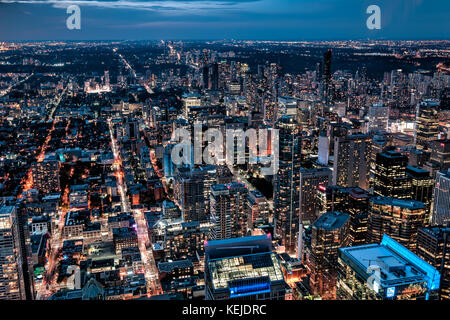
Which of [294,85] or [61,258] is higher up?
[294,85]

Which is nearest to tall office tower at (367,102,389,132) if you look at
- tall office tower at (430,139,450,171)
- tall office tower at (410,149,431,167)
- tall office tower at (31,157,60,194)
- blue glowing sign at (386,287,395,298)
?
tall office tower at (410,149,431,167)

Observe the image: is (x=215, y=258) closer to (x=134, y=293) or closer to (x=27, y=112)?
(x=134, y=293)

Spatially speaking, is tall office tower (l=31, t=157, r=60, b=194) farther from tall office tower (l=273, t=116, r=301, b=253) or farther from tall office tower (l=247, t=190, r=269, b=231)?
tall office tower (l=273, t=116, r=301, b=253)

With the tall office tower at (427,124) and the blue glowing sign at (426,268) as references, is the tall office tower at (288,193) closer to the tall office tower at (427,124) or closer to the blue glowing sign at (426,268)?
the blue glowing sign at (426,268)

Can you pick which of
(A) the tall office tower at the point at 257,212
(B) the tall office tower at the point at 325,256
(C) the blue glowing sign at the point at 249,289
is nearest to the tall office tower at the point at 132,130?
(A) the tall office tower at the point at 257,212
